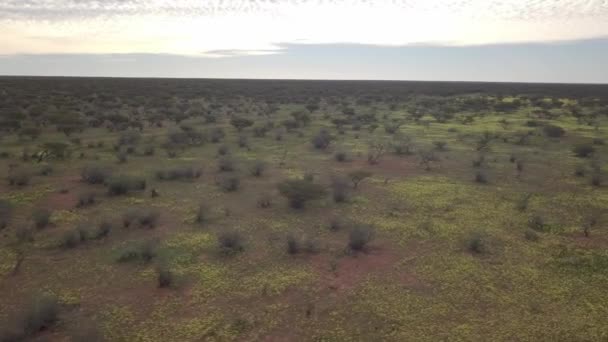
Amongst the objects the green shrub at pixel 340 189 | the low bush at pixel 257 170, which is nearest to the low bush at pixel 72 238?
the green shrub at pixel 340 189

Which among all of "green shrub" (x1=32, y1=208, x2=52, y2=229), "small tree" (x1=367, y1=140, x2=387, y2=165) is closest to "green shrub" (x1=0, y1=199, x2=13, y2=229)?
"green shrub" (x1=32, y1=208, x2=52, y2=229)

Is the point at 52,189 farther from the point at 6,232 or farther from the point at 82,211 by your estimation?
the point at 6,232

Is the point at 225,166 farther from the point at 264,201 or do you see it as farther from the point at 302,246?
the point at 302,246

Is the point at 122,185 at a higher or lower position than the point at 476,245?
higher

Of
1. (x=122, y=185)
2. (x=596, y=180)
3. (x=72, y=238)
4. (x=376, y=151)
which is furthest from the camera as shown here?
(x=376, y=151)

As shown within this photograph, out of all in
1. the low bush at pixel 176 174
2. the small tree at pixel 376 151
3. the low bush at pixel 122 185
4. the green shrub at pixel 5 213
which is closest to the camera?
the green shrub at pixel 5 213

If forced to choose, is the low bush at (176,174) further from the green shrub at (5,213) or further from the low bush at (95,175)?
the green shrub at (5,213)

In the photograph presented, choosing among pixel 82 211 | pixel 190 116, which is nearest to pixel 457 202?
pixel 82 211

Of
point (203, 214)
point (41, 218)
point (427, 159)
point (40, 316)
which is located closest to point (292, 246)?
point (203, 214)
